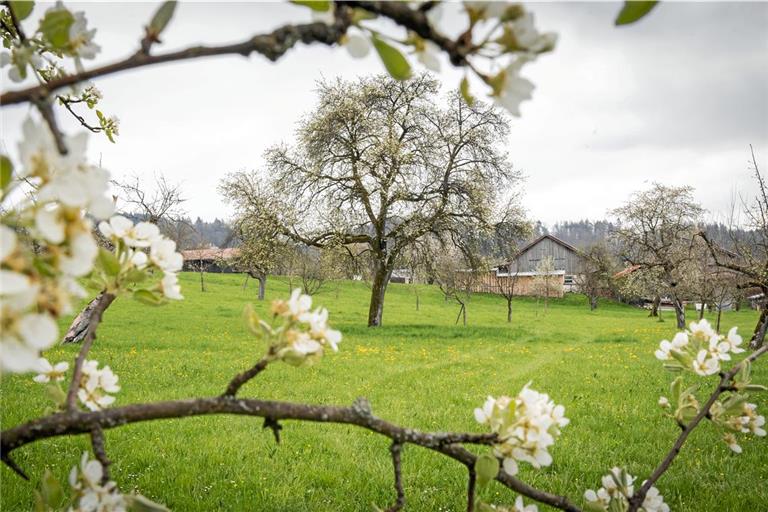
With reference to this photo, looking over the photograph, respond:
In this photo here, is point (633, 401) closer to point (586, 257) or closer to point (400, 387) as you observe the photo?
point (400, 387)

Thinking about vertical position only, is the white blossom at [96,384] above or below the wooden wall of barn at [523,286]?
above

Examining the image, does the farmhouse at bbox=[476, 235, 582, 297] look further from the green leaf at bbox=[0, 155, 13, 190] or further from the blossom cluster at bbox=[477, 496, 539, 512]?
the green leaf at bbox=[0, 155, 13, 190]

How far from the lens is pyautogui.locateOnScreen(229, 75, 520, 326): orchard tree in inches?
789

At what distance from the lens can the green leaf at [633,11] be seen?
0.56 metres

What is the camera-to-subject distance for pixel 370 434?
21.0ft

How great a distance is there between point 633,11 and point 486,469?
2.31 ft

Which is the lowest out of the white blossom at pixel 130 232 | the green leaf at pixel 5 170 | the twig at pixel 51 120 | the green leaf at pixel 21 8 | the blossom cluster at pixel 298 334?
the blossom cluster at pixel 298 334

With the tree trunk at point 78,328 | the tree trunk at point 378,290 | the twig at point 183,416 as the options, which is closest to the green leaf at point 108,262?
the twig at point 183,416

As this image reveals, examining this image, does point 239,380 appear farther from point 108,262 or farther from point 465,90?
point 465,90

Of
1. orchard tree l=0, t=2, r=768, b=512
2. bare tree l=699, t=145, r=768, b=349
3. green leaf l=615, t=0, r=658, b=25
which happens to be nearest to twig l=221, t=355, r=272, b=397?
orchard tree l=0, t=2, r=768, b=512

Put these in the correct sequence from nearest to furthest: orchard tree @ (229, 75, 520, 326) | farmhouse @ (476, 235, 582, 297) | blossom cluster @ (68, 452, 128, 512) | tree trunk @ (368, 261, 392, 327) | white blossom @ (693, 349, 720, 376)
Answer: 1. blossom cluster @ (68, 452, 128, 512)
2. white blossom @ (693, 349, 720, 376)
3. orchard tree @ (229, 75, 520, 326)
4. tree trunk @ (368, 261, 392, 327)
5. farmhouse @ (476, 235, 582, 297)

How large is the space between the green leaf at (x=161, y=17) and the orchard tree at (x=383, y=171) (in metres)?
19.1

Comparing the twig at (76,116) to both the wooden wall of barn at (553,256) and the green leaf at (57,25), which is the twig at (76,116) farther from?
the wooden wall of barn at (553,256)

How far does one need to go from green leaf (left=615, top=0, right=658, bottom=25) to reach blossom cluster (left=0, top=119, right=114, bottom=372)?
580 millimetres
